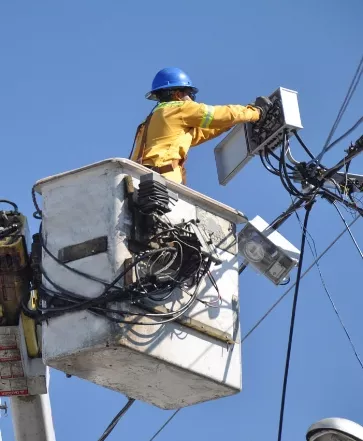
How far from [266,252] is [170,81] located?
1708 millimetres

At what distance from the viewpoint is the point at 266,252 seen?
483 inches

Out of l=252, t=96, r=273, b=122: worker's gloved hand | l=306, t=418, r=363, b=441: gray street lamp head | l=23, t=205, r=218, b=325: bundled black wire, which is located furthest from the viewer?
l=252, t=96, r=273, b=122: worker's gloved hand

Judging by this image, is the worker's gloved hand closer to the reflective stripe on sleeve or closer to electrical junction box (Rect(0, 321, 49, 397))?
the reflective stripe on sleeve

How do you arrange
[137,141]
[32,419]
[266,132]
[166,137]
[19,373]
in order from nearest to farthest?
[19,373] → [32,419] → [166,137] → [137,141] → [266,132]

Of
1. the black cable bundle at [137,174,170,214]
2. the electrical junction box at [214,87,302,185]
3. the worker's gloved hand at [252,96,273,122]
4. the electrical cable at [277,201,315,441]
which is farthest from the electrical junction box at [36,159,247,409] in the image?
the worker's gloved hand at [252,96,273,122]

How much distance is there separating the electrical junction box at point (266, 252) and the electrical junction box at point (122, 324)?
0.62m

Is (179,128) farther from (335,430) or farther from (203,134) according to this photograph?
(335,430)

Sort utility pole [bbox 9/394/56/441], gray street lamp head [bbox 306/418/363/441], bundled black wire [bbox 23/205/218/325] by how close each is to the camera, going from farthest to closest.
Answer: utility pole [bbox 9/394/56/441]
gray street lamp head [bbox 306/418/363/441]
bundled black wire [bbox 23/205/218/325]

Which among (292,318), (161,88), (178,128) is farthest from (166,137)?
(292,318)

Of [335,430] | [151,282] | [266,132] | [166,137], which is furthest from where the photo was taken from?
[266,132]

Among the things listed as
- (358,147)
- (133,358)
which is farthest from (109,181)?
(358,147)

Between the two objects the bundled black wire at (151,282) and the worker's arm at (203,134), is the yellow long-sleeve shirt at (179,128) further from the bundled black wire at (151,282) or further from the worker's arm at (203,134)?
the bundled black wire at (151,282)

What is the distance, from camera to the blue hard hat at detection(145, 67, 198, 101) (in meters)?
12.9

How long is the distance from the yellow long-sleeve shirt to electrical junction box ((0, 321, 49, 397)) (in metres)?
1.72
